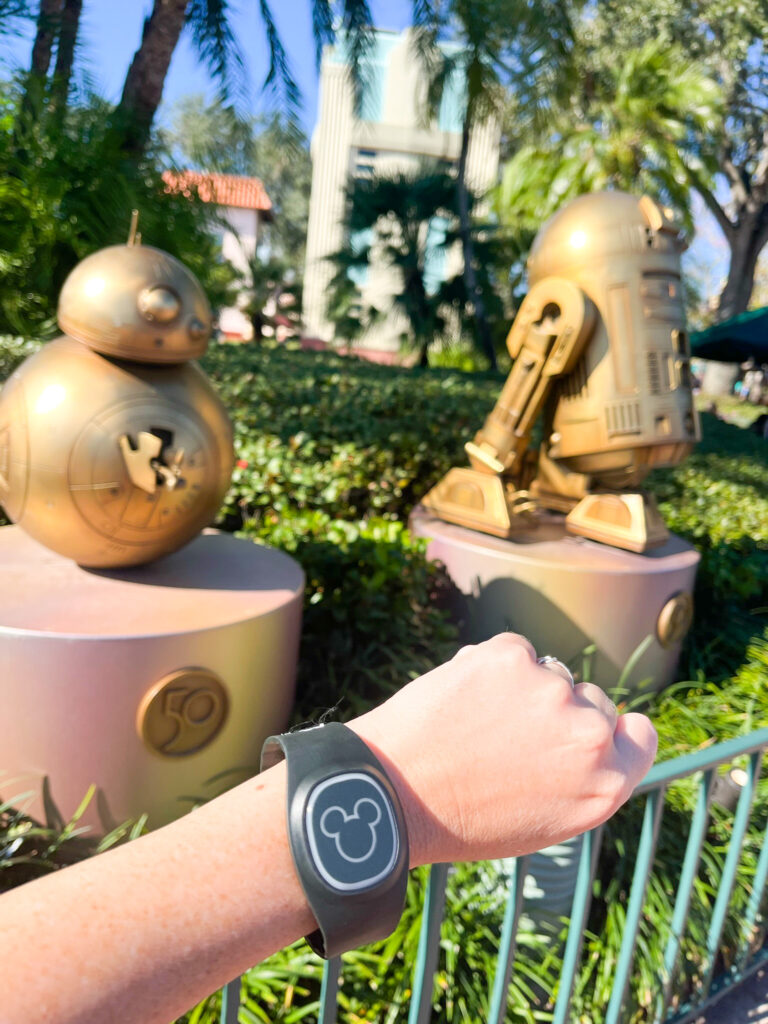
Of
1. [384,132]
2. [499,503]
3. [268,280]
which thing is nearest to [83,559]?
[499,503]

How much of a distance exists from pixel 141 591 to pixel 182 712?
1.46 feet

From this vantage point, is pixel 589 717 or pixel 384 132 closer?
pixel 589 717

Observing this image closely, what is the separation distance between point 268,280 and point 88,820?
16.7m

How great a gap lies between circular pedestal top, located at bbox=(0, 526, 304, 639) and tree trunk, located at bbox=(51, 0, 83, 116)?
5044mm

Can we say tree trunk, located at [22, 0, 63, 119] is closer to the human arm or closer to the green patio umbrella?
the human arm

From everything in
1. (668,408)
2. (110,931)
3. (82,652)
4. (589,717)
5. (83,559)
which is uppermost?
(668,408)

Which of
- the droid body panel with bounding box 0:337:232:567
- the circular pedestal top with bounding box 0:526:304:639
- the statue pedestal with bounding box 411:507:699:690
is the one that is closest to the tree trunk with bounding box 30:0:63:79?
the droid body panel with bounding box 0:337:232:567

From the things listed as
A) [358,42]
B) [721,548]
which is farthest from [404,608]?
[358,42]

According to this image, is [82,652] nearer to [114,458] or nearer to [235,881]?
[114,458]

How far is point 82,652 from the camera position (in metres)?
2.05

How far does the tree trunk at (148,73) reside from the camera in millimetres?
6180

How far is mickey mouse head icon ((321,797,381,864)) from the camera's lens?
25.4 inches

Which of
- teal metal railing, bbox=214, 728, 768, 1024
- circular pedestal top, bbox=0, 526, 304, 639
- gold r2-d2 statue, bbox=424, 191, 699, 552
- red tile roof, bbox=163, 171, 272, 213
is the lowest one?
teal metal railing, bbox=214, 728, 768, 1024

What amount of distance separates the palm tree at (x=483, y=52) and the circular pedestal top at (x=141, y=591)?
8.24 meters
